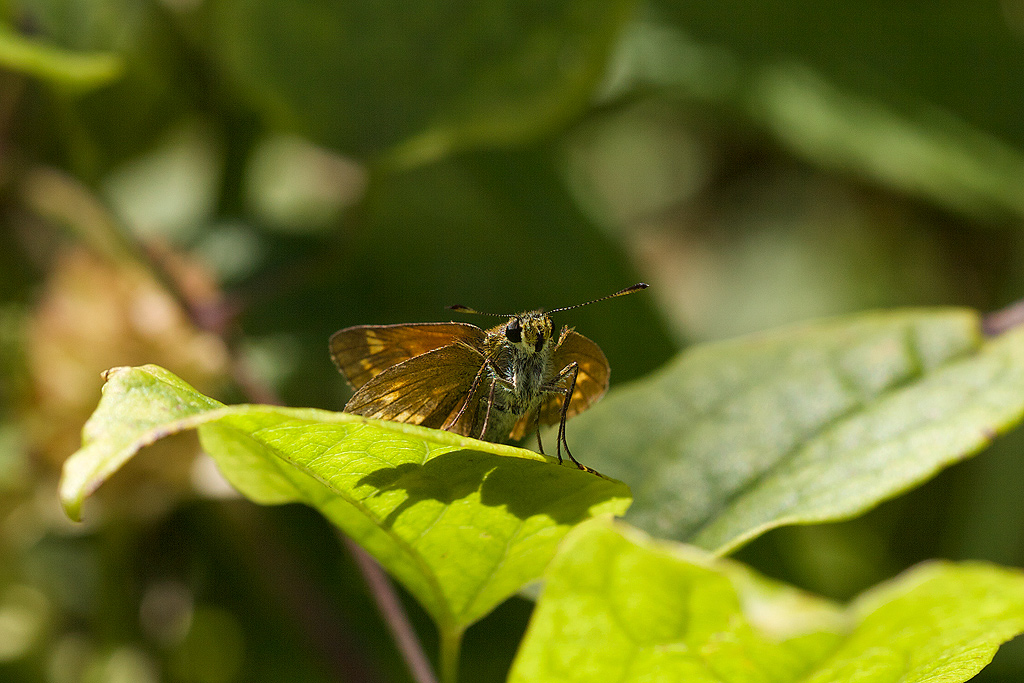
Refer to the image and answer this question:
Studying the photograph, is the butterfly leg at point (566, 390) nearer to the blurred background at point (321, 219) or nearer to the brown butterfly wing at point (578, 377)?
the brown butterfly wing at point (578, 377)

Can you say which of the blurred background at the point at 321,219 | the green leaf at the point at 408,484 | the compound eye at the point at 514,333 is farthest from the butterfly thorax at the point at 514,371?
the blurred background at the point at 321,219

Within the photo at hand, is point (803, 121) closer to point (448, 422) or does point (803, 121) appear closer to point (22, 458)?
point (448, 422)

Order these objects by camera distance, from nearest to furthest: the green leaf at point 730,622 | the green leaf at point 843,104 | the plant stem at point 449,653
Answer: the green leaf at point 730,622 → the plant stem at point 449,653 → the green leaf at point 843,104

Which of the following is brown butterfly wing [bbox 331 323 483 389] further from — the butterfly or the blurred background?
the blurred background

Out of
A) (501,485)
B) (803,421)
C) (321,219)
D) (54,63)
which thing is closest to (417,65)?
(54,63)

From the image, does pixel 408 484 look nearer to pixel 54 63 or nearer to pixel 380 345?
pixel 380 345

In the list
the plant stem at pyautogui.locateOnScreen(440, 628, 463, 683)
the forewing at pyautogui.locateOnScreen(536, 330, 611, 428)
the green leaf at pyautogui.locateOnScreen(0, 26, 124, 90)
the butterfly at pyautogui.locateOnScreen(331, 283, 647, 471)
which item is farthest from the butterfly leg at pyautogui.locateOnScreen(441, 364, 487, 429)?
the green leaf at pyautogui.locateOnScreen(0, 26, 124, 90)
